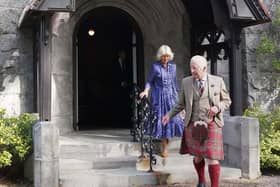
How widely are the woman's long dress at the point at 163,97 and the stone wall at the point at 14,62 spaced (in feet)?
9.67

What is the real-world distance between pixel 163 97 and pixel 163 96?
0.6 inches

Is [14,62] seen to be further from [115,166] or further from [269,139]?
[269,139]

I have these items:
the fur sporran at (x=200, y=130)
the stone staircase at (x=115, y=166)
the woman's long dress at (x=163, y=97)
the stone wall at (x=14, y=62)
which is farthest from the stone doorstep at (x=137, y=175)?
the stone wall at (x=14, y=62)

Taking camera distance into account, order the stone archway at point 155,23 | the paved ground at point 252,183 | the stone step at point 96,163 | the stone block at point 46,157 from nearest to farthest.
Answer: the stone block at point 46,157 < the paved ground at point 252,183 < the stone step at point 96,163 < the stone archway at point 155,23

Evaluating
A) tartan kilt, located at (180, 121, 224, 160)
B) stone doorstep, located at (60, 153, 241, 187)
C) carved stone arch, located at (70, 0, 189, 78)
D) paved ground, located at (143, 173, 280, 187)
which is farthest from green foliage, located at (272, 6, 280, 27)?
tartan kilt, located at (180, 121, 224, 160)

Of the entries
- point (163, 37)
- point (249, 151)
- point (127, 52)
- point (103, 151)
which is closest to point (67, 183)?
point (103, 151)

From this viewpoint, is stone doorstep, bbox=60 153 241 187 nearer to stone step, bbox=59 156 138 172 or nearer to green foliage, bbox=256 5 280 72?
stone step, bbox=59 156 138 172

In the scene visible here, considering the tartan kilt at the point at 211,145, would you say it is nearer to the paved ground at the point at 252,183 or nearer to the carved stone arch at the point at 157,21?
the paved ground at the point at 252,183

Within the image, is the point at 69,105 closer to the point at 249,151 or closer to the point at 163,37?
the point at 163,37

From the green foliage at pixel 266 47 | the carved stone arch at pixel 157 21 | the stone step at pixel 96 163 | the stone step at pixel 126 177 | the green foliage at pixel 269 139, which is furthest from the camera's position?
the carved stone arch at pixel 157 21

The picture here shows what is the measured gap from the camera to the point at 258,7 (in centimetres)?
731

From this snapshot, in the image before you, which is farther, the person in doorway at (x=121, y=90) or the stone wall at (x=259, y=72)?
A: the person in doorway at (x=121, y=90)

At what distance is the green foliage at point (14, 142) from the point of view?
668 cm

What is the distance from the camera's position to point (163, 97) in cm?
707
